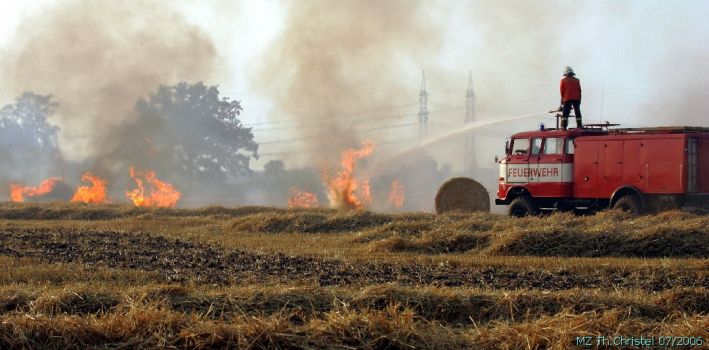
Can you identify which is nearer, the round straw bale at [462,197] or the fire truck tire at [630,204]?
the fire truck tire at [630,204]

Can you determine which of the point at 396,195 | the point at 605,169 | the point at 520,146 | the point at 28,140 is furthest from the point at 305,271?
the point at 28,140

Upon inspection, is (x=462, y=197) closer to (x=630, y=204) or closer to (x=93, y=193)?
(x=630, y=204)

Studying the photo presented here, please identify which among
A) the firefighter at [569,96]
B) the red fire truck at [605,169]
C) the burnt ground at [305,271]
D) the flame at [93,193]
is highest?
the firefighter at [569,96]

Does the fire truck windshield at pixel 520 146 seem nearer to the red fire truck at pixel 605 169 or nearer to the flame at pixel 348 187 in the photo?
the red fire truck at pixel 605 169

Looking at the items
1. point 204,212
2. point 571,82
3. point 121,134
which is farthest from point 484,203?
point 121,134

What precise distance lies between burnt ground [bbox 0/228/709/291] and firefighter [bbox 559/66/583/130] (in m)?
12.6

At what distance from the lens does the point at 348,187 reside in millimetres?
41312

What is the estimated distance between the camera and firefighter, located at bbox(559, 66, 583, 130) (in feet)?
82.9

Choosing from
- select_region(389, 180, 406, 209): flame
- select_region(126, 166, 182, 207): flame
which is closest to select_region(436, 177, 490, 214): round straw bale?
select_region(389, 180, 406, 209): flame

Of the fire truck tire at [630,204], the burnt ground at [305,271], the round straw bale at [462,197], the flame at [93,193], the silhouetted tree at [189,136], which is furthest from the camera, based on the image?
the silhouetted tree at [189,136]

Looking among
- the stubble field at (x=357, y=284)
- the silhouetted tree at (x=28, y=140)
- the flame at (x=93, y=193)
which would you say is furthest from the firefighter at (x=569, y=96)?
the silhouetted tree at (x=28, y=140)

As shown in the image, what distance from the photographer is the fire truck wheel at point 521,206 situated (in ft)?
85.0

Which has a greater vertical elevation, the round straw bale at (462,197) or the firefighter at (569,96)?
the firefighter at (569,96)

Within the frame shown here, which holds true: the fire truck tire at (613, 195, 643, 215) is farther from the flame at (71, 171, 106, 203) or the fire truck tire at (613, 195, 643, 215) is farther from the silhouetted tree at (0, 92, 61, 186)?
the silhouetted tree at (0, 92, 61, 186)
